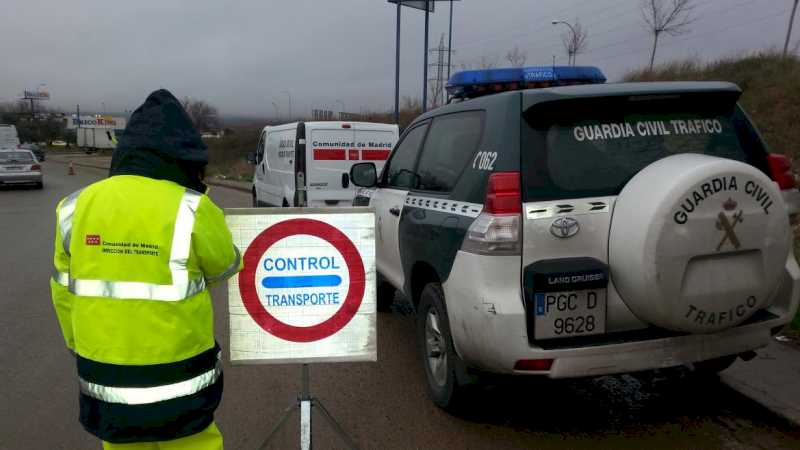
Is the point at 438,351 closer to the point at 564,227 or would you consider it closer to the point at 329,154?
the point at 564,227

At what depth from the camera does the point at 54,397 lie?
14.4 feet

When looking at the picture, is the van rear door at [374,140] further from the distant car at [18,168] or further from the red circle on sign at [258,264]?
the distant car at [18,168]

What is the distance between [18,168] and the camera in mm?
23000

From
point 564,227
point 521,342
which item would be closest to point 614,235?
point 564,227

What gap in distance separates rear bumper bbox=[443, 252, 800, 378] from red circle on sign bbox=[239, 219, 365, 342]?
1.98ft

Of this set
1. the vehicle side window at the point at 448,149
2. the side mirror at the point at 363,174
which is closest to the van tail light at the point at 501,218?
the vehicle side window at the point at 448,149

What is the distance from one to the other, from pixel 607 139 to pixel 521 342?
47.8 inches

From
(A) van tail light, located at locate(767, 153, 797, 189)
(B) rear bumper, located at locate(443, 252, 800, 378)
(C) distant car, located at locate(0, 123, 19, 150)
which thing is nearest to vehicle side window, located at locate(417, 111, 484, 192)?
(B) rear bumper, located at locate(443, 252, 800, 378)

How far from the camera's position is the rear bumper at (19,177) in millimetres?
22672

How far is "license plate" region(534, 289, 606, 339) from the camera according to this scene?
3135mm

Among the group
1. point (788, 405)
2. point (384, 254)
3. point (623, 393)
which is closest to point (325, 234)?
point (384, 254)

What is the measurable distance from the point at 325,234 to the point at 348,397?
1750 mm

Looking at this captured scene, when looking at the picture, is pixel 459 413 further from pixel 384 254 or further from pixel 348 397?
pixel 384 254

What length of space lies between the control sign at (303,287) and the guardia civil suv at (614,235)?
0.60 meters
